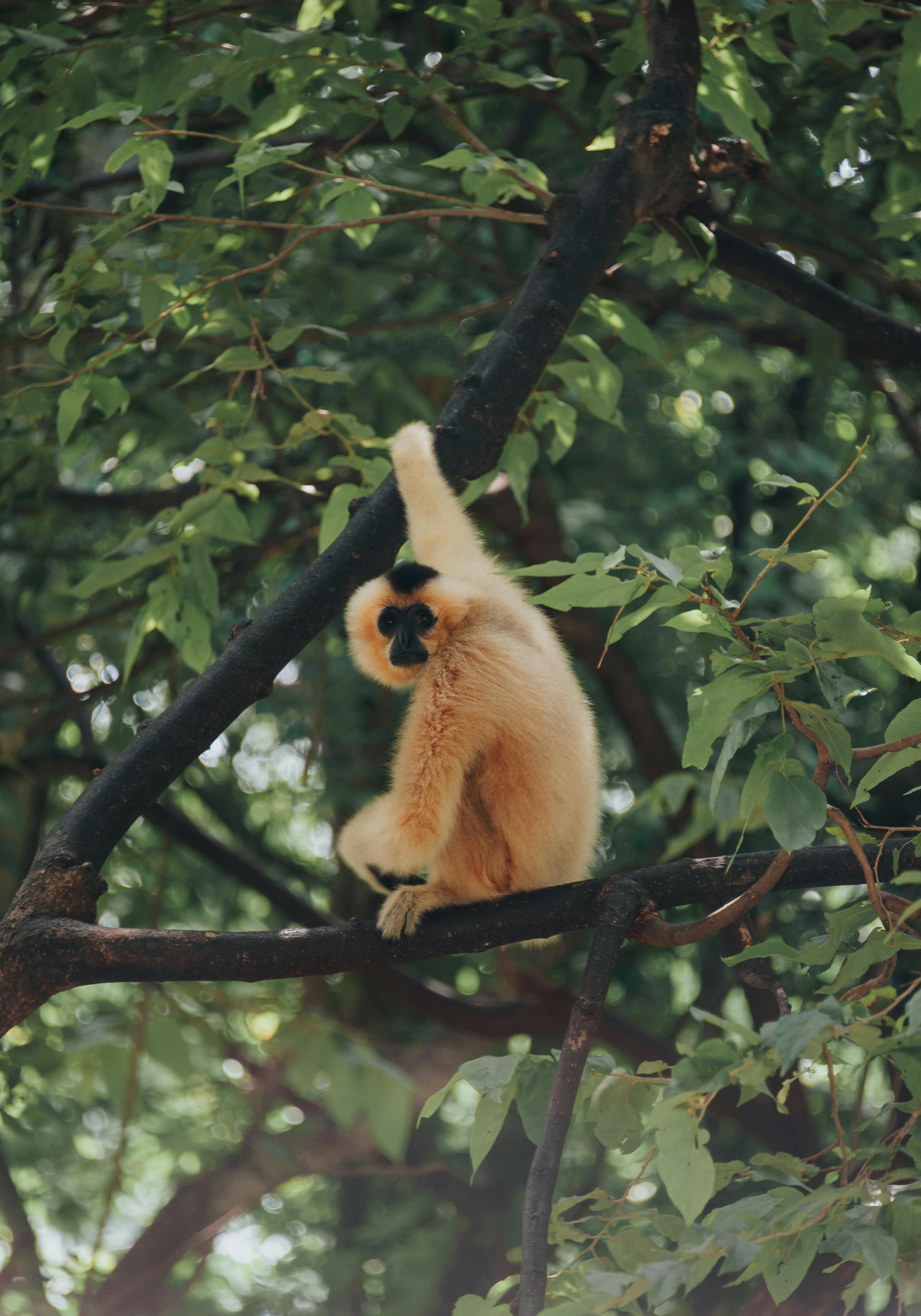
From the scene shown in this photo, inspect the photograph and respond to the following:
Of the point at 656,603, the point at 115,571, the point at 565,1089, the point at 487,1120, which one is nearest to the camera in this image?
the point at 656,603

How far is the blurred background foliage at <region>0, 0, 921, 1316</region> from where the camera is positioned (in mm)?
3035

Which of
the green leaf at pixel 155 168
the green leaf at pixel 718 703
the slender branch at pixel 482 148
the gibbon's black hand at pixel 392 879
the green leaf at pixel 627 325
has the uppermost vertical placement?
the green leaf at pixel 155 168

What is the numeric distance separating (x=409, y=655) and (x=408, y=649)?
2 cm

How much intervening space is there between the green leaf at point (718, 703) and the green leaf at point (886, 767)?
0.20 metres

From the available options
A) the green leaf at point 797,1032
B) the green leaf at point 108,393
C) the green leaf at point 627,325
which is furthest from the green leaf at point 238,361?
the green leaf at point 797,1032

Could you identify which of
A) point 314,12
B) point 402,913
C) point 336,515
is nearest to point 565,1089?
point 402,913

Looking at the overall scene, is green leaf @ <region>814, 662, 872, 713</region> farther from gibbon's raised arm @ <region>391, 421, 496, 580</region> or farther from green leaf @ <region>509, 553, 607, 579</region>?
gibbon's raised arm @ <region>391, 421, 496, 580</region>

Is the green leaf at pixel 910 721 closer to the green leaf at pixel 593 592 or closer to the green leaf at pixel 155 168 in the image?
the green leaf at pixel 593 592

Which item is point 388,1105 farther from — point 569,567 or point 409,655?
point 569,567

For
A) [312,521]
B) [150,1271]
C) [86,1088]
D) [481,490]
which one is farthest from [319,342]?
[150,1271]

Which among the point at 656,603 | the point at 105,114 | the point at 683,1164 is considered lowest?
the point at 683,1164

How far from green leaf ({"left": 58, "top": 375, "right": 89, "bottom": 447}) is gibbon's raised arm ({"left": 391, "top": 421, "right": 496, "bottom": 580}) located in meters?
0.88

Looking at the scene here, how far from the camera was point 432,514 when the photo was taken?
8.97 feet

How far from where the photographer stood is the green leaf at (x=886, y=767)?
1.58 meters
